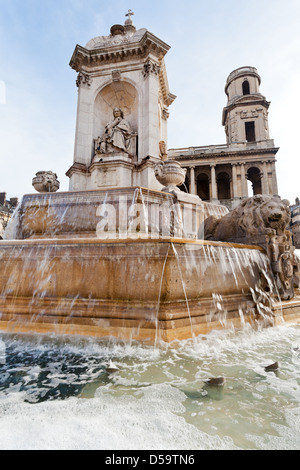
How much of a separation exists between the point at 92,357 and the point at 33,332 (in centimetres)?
104

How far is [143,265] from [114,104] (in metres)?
9.78

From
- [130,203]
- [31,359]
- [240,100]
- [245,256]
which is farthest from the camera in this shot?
[240,100]

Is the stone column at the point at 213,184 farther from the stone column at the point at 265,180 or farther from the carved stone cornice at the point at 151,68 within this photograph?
the carved stone cornice at the point at 151,68

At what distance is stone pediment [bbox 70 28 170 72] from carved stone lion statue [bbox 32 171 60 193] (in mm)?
5348

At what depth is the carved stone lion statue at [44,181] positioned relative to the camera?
7.37 metres

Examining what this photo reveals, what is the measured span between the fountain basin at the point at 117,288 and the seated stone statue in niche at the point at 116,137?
22.1ft

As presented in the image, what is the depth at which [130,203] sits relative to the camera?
18.0ft

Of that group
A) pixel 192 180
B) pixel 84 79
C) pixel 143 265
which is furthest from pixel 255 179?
pixel 143 265

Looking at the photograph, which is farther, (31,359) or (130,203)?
(130,203)

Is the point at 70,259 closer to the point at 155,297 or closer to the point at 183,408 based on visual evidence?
the point at 155,297

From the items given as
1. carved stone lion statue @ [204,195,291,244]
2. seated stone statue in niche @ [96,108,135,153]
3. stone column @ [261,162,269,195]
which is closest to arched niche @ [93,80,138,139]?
seated stone statue in niche @ [96,108,135,153]

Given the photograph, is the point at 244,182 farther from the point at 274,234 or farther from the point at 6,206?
the point at 6,206

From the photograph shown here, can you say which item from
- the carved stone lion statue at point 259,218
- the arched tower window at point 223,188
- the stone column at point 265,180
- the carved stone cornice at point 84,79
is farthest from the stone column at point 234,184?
the carved stone lion statue at point 259,218


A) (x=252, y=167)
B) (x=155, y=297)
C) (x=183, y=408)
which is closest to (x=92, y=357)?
(x=155, y=297)
